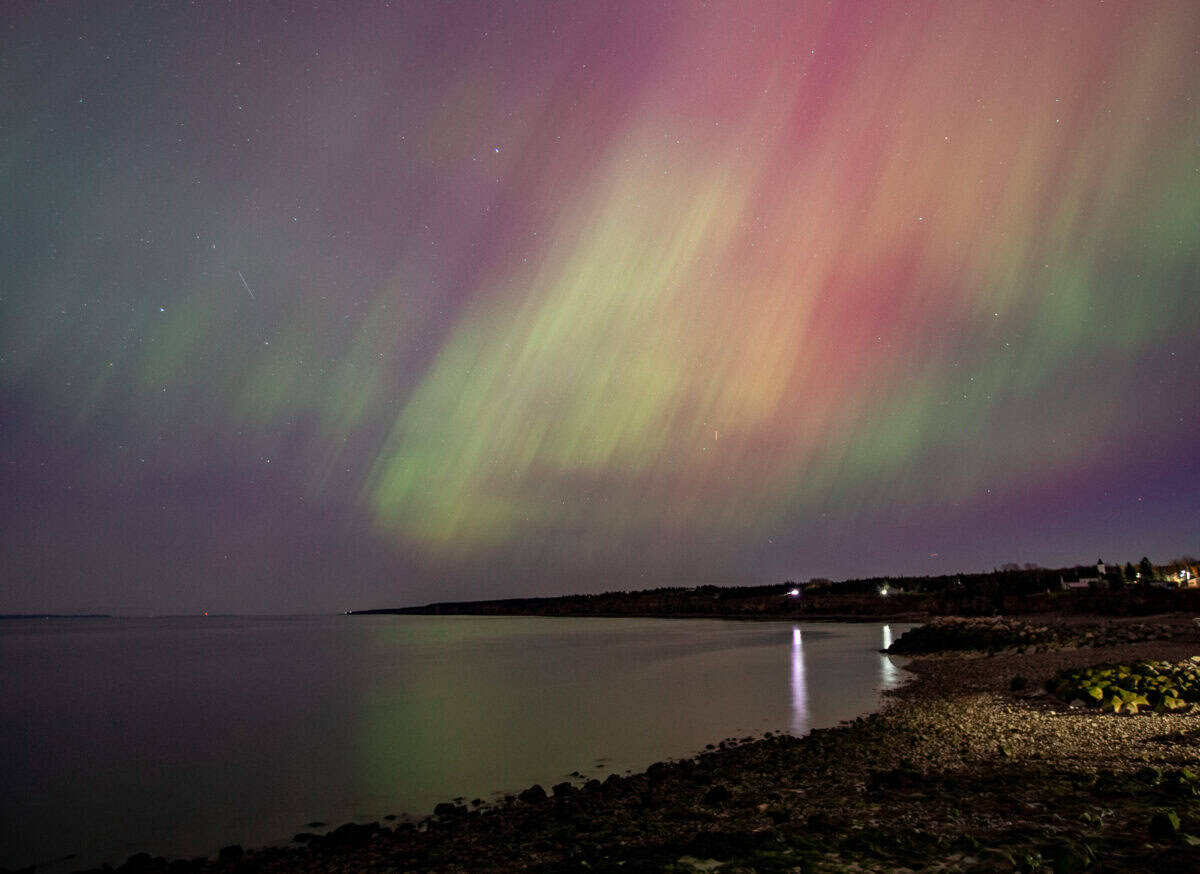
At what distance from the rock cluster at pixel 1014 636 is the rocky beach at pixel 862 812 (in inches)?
947

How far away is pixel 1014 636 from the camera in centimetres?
4709

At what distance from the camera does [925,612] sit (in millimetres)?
113812

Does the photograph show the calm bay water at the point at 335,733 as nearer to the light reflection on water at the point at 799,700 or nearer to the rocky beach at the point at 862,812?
the light reflection on water at the point at 799,700

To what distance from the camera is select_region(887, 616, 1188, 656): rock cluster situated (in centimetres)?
4097

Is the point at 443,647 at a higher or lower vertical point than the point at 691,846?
lower

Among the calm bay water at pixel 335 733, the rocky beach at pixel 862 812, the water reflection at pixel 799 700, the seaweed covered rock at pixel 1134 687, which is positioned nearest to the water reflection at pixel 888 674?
the calm bay water at pixel 335 733

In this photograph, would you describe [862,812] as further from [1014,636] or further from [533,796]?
[1014,636]

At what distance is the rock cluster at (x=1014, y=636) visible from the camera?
40969 mm

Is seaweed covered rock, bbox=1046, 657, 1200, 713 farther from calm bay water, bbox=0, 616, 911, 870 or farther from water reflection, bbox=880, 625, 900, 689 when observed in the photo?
water reflection, bbox=880, 625, 900, 689

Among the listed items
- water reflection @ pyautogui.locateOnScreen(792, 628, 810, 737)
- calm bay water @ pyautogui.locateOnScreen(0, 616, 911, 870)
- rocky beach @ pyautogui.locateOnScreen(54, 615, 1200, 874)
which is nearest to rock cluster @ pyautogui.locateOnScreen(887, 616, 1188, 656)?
calm bay water @ pyautogui.locateOnScreen(0, 616, 911, 870)

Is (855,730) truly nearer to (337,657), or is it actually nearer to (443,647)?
(337,657)

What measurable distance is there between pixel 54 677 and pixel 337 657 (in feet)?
73.3

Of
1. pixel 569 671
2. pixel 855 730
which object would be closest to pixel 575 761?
pixel 855 730

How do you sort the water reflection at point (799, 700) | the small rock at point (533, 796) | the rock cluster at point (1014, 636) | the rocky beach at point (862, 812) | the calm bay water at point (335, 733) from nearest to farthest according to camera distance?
the rocky beach at point (862, 812) < the small rock at point (533, 796) < the calm bay water at point (335, 733) < the water reflection at point (799, 700) < the rock cluster at point (1014, 636)
